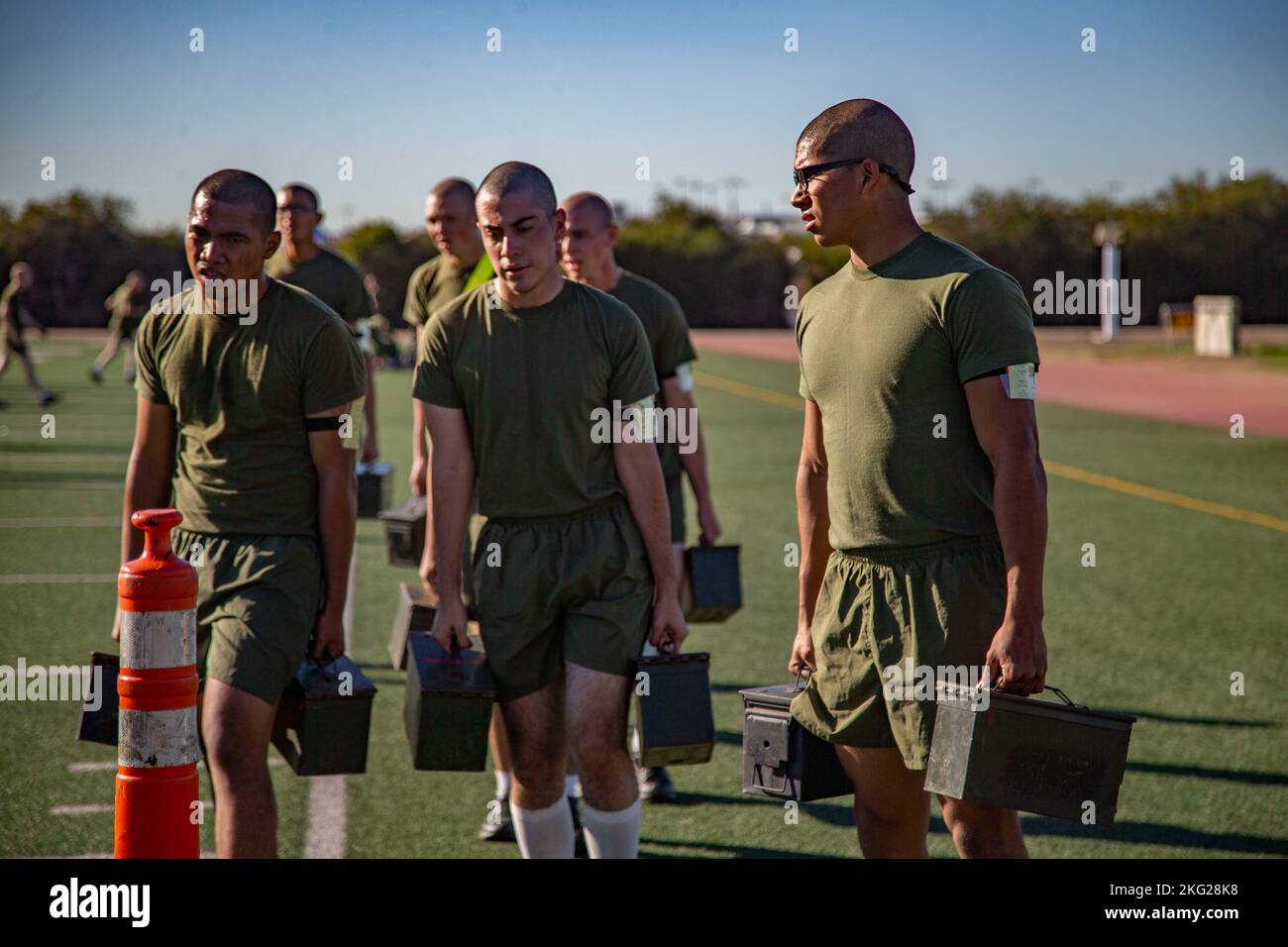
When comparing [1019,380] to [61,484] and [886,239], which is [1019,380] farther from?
[61,484]

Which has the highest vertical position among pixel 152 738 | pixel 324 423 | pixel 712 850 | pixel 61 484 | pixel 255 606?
pixel 324 423

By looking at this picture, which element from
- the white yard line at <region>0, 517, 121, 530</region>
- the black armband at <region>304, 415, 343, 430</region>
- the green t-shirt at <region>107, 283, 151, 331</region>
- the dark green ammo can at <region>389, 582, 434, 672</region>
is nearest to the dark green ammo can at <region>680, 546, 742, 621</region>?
the dark green ammo can at <region>389, 582, 434, 672</region>

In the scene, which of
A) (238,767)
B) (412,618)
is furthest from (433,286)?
(238,767)

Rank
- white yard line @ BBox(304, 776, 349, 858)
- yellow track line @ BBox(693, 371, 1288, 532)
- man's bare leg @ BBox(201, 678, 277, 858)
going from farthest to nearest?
1. yellow track line @ BBox(693, 371, 1288, 532)
2. white yard line @ BBox(304, 776, 349, 858)
3. man's bare leg @ BBox(201, 678, 277, 858)

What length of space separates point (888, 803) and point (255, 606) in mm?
1901

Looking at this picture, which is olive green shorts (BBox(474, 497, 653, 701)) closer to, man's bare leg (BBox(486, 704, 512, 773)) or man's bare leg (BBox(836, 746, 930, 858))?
man's bare leg (BBox(836, 746, 930, 858))

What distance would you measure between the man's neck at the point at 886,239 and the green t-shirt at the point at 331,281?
5.53 m

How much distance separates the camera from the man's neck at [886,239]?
3.90 meters

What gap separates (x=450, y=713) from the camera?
448 cm

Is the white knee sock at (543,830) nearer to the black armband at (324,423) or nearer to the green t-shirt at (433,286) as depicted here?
the black armband at (324,423)

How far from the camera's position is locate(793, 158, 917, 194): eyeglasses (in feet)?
12.7

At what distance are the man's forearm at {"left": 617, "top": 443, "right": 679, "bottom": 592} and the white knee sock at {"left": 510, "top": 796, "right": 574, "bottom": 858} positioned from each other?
0.79 m
